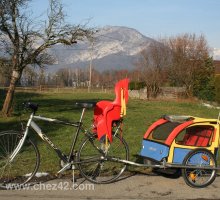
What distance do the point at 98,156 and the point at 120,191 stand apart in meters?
0.72

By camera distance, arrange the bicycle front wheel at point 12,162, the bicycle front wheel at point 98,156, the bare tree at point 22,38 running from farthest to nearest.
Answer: the bare tree at point 22,38 → the bicycle front wheel at point 98,156 → the bicycle front wheel at point 12,162

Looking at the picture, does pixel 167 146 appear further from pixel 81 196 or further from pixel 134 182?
pixel 81 196

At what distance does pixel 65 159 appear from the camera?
580 centimetres

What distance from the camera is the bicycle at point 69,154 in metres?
5.61

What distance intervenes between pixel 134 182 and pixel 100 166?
0.57 metres

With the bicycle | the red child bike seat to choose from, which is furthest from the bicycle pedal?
the red child bike seat

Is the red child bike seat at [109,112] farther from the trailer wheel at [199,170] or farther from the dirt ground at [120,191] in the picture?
the trailer wheel at [199,170]

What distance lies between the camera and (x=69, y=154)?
19.3ft

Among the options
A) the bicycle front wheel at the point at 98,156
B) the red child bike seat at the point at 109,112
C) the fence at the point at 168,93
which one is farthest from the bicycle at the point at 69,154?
the fence at the point at 168,93

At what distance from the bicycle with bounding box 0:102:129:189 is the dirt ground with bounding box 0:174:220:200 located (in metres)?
0.19

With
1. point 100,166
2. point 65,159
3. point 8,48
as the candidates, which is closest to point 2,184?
point 65,159

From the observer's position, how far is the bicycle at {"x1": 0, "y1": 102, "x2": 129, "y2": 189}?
18.4ft

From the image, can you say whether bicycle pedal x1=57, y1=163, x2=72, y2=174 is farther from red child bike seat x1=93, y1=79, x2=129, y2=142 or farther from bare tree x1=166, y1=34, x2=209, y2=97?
bare tree x1=166, y1=34, x2=209, y2=97

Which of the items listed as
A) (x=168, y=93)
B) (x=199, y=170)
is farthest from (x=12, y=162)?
(x=168, y=93)
